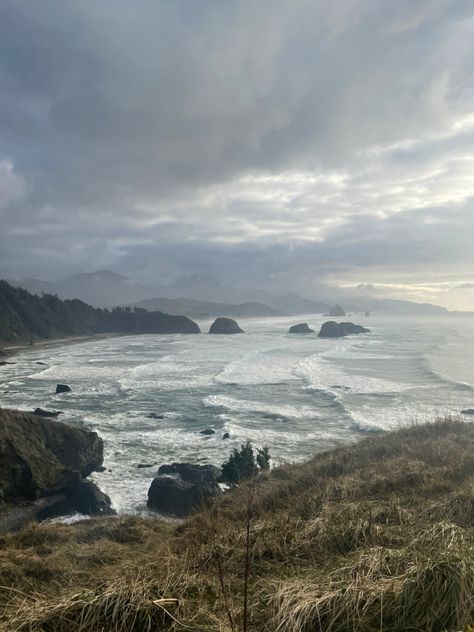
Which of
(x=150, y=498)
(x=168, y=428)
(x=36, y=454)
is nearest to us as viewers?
(x=150, y=498)

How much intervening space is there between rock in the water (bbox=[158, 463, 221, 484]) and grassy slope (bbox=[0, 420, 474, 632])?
293 inches

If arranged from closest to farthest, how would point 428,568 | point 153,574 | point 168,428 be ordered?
point 428,568
point 153,574
point 168,428

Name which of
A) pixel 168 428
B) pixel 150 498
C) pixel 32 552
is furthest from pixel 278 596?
pixel 168 428

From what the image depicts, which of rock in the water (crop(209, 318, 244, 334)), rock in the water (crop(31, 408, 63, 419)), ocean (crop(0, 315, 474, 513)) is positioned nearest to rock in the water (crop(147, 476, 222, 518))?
ocean (crop(0, 315, 474, 513))

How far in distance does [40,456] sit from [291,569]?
45.6ft

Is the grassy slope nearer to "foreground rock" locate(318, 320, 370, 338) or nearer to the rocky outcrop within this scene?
"foreground rock" locate(318, 320, 370, 338)

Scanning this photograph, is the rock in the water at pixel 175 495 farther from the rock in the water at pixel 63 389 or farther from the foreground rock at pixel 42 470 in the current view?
the rock in the water at pixel 63 389

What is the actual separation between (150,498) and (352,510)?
10.2m

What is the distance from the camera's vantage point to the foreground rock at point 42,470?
1468 cm

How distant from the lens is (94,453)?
60.5 feet

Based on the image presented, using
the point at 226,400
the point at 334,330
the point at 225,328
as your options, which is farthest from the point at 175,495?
the point at 225,328

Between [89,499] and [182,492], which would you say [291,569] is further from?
[89,499]

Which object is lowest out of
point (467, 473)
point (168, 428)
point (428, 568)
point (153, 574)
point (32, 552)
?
point (168, 428)

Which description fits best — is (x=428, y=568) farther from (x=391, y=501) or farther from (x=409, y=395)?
(x=409, y=395)
